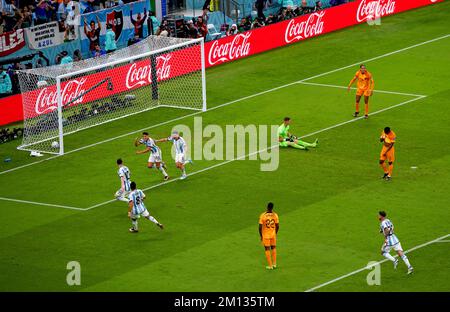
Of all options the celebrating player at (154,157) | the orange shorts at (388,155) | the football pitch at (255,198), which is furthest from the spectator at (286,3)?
the orange shorts at (388,155)

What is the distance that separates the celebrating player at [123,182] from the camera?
40.2 meters

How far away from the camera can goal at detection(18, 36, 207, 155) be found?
48906mm

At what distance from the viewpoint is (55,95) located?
50.4 metres

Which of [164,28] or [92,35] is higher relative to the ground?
[164,28]

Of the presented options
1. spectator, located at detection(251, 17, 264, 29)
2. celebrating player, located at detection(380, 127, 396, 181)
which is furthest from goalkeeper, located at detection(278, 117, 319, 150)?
spectator, located at detection(251, 17, 264, 29)

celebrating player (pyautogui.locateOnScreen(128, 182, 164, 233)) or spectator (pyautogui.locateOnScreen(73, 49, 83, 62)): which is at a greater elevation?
spectator (pyautogui.locateOnScreen(73, 49, 83, 62))

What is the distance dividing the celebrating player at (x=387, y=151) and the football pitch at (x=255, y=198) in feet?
1.78

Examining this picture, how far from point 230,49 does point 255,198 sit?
19987mm

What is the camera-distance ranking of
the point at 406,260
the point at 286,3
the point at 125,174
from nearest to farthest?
the point at 406,260
the point at 125,174
the point at 286,3

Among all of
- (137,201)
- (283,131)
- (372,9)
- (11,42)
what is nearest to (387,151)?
(283,131)

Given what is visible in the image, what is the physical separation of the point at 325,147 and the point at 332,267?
1237 centimetres

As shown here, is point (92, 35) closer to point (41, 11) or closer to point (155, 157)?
point (41, 11)

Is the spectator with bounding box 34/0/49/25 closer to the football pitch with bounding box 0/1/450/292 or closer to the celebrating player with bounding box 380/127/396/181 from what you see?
the football pitch with bounding box 0/1/450/292

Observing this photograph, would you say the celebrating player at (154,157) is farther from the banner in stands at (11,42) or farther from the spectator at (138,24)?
the spectator at (138,24)
